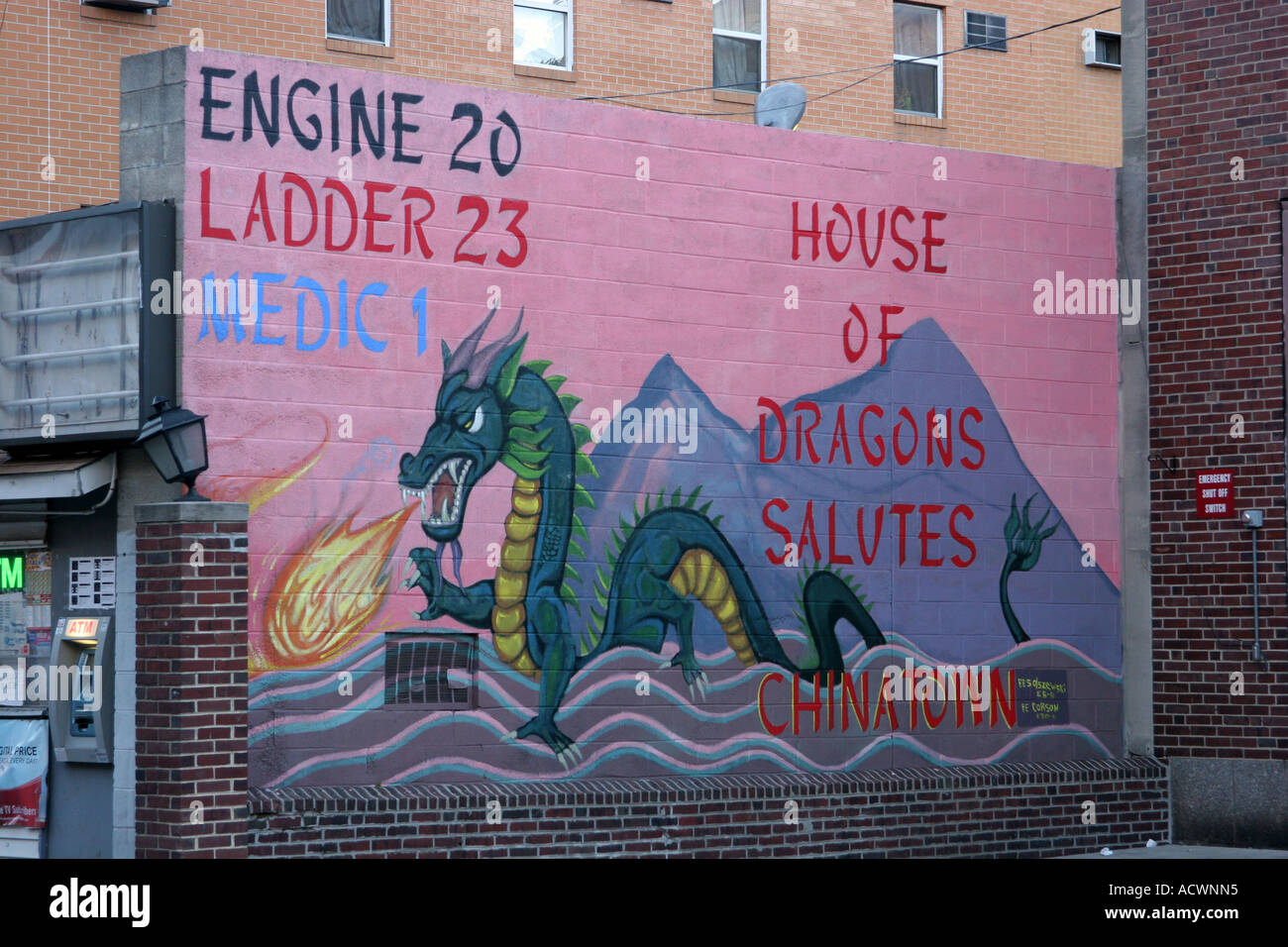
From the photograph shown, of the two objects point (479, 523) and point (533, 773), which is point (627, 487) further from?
point (533, 773)

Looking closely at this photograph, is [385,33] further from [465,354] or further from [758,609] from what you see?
[758,609]

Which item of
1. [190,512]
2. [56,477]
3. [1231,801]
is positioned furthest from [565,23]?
[1231,801]

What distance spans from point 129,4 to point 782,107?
707 cm

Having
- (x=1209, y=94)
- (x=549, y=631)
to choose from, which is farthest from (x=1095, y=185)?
(x=549, y=631)

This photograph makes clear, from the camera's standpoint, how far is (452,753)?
11.4 m

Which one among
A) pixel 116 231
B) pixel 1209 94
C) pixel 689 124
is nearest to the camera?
pixel 116 231

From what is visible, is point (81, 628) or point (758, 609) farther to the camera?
point (758, 609)

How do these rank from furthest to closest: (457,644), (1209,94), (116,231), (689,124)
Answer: (1209,94), (689,124), (457,644), (116,231)

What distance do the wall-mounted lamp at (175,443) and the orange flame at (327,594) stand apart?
3.06 feet

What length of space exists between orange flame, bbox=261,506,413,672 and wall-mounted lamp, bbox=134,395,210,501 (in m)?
0.93

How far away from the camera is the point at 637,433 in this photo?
40.1 feet

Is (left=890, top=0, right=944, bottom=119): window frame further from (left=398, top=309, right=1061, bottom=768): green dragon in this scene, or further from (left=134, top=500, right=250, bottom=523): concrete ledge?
(left=134, top=500, right=250, bottom=523): concrete ledge

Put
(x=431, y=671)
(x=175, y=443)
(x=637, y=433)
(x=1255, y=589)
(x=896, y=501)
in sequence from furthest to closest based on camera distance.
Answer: (x=1255, y=589)
(x=896, y=501)
(x=637, y=433)
(x=431, y=671)
(x=175, y=443)

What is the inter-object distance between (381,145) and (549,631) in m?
3.32
